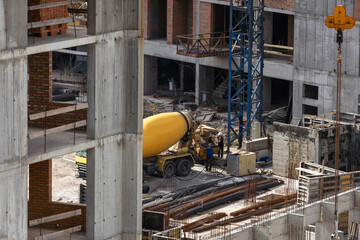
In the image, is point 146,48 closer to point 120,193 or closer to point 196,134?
point 196,134

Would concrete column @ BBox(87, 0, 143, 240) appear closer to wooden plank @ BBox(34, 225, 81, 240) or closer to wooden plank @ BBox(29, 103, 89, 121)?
wooden plank @ BBox(29, 103, 89, 121)

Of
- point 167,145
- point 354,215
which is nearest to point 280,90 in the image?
point 167,145

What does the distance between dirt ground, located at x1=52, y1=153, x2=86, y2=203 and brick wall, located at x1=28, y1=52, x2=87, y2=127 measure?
45.1 feet

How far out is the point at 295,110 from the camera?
146ft

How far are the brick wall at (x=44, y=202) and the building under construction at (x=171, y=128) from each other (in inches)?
1.1

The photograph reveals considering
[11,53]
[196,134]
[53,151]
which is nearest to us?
[11,53]

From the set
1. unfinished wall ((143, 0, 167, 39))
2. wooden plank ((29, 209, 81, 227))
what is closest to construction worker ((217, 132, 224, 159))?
unfinished wall ((143, 0, 167, 39))

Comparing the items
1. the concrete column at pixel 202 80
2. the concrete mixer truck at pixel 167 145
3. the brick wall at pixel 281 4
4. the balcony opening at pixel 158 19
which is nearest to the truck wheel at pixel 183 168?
the concrete mixer truck at pixel 167 145

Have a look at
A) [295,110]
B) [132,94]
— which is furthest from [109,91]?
[295,110]

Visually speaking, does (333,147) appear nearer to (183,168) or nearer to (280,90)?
(183,168)

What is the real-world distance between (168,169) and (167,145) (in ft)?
3.35

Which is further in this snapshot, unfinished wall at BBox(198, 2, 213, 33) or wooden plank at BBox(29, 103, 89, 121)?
unfinished wall at BBox(198, 2, 213, 33)

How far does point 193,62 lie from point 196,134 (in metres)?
13.5

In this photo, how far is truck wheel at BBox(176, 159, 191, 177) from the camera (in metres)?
36.3
